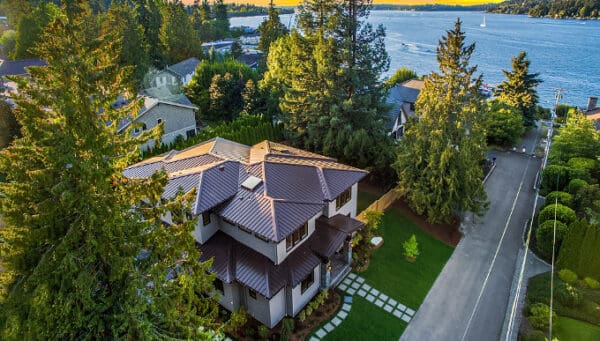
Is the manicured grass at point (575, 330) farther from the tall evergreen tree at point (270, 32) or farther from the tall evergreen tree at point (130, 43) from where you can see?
the tall evergreen tree at point (270, 32)

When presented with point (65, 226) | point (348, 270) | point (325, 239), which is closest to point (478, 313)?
point (348, 270)

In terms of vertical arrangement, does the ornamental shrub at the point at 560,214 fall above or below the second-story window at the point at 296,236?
below

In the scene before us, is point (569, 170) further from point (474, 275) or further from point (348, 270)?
point (348, 270)

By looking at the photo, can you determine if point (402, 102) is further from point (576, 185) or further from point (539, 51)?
point (539, 51)

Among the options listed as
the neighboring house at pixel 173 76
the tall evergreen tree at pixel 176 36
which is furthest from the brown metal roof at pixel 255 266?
the tall evergreen tree at pixel 176 36

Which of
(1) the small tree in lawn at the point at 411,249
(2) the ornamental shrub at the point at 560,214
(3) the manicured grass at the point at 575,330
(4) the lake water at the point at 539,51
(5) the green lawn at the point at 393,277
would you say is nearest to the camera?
(3) the manicured grass at the point at 575,330

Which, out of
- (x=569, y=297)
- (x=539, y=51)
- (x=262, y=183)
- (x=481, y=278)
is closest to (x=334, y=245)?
(x=262, y=183)

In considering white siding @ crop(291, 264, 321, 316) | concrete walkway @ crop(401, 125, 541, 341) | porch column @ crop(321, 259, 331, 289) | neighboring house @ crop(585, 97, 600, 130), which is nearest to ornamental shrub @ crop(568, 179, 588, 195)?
concrete walkway @ crop(401, 125, 541, 341)

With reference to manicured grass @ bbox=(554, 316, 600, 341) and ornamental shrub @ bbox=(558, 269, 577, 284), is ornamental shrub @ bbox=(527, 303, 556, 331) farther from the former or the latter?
ornamental shrub @ bbox=(558, 269, 577, 284)
